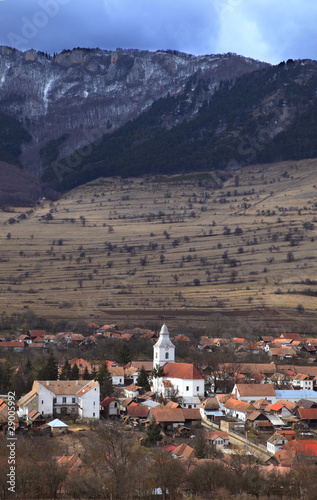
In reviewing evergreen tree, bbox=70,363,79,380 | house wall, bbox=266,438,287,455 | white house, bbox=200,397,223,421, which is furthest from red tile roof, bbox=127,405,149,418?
house wall, bbox=266,438,287,455

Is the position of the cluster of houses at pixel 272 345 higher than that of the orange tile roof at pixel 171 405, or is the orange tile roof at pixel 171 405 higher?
the cluster of houses at pixel 272 345

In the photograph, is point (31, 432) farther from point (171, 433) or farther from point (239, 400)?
point (239, 400)

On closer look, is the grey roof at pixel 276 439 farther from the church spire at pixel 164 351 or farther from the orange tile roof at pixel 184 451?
the church spire at pixel 164 351

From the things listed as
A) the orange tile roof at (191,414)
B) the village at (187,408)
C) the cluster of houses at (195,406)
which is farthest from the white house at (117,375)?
the orange tile roof at (191,414)

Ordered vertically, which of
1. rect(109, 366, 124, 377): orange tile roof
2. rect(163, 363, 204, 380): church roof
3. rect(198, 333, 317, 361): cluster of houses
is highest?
rect(198, 333, 317, 361): cluster of houses

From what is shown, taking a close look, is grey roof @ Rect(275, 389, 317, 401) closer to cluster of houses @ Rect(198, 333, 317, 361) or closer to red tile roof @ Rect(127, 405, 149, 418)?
red tile roof @ Rect(127, 405, 149, 418)

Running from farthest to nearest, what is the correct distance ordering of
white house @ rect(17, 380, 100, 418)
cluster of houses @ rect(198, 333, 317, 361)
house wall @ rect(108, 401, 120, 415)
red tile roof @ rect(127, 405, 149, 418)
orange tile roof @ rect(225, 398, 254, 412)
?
cluster of houses @ rect(198, 333, 317, 361)
orange tile roof @ rect(225, 398, 254, 412)
house wall @ rect(108, 401, 120, 415)
red tile roof @ rect(127, 405, 149, 418)
white house @ rect(17, 380, 100, 418)

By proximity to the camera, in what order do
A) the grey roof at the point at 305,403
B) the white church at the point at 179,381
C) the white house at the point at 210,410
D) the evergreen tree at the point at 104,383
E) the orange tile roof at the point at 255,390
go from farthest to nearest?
the white church at the point at 179,381 < the orange tile roof at the point at 255,390 < the evergreen tree at the point at 104,383 < the grey roof at the point at 305,403 < the white house at the point at 210,410
